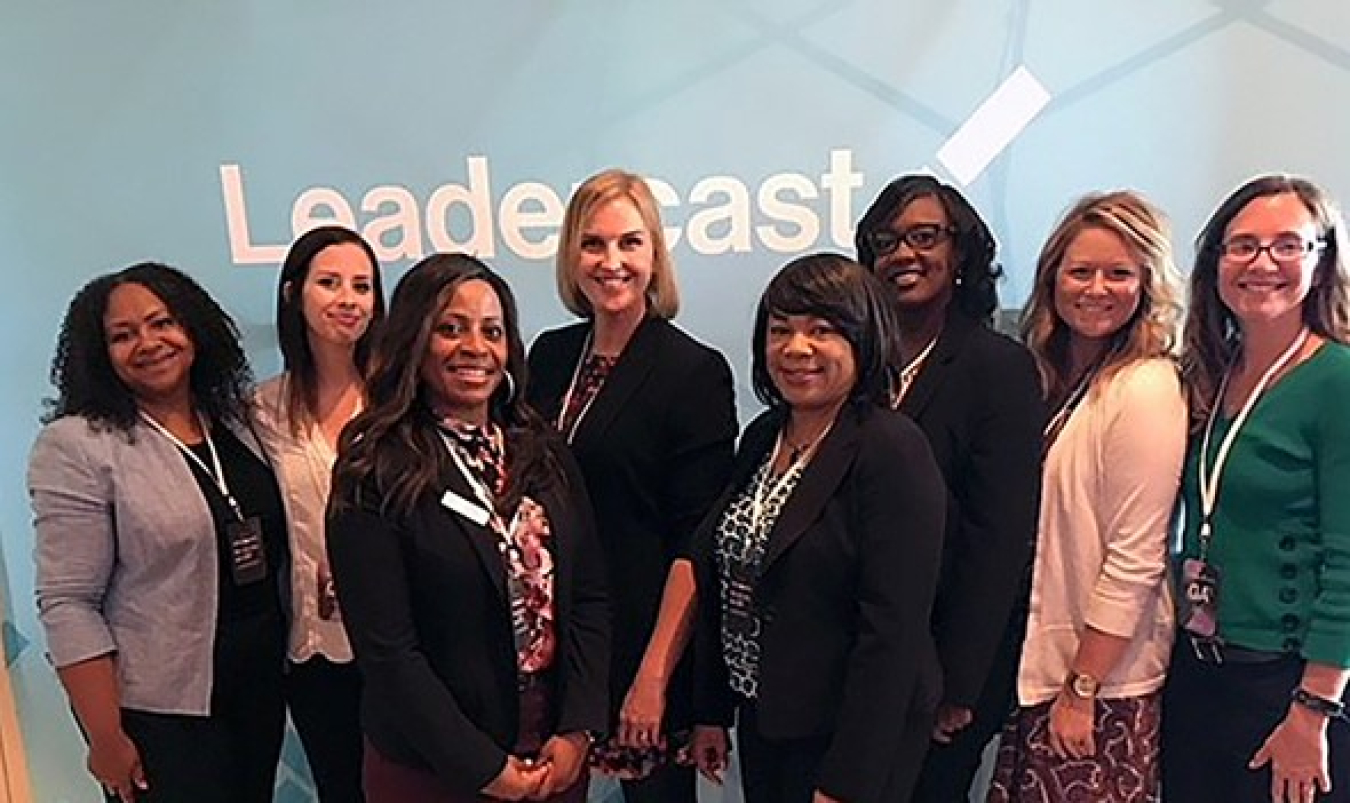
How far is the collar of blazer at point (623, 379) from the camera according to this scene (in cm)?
206

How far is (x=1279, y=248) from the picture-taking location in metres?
1.85

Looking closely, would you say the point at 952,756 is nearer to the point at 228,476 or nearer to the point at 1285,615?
the point at 1285,615

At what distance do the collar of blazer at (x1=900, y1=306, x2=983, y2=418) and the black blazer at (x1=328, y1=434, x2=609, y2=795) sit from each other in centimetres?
73

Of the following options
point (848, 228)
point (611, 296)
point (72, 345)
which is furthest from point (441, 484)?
point (848, 228)

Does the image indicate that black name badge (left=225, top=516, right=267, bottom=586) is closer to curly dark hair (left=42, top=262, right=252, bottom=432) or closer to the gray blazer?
the gray blazer

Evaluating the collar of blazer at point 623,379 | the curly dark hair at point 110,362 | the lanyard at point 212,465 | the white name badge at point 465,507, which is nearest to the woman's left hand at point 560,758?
the white name badge at point 465,507

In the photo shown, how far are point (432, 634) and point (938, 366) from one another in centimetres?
93

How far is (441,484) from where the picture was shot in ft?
5.63

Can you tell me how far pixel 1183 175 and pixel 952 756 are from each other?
1395 mm

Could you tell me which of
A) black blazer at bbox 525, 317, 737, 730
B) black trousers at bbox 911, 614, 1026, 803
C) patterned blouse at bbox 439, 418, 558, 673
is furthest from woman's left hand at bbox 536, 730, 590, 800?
black trousers at bbox 911, 614, 1026, 803

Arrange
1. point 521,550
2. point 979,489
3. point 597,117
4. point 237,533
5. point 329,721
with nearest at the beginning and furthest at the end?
point 521,550 < point 979,489 < point 237,533 < point 329,721 < point 597,117

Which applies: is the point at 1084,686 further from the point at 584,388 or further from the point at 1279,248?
the point at 584,388

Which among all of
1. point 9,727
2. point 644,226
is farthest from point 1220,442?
point 9,727

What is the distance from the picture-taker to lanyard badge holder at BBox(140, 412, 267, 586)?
2.11 meters
